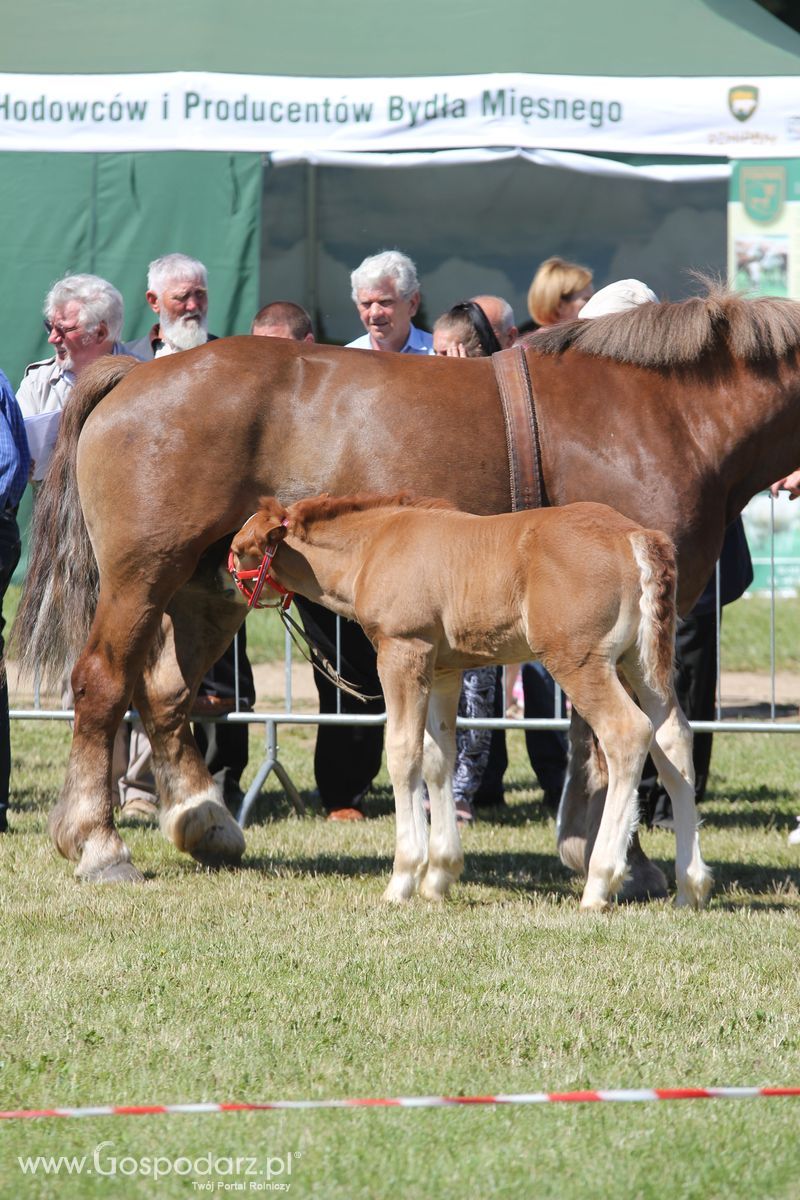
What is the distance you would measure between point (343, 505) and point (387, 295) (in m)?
2.62

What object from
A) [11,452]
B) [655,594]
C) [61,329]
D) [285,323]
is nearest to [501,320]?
[285,323]

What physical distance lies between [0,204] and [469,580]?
23.4 ft

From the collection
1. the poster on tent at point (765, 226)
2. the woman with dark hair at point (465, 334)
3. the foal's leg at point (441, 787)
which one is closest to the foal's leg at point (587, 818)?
the foal's leg at point (441, 787)

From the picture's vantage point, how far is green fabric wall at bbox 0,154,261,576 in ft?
36.0

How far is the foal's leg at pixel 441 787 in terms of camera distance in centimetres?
555

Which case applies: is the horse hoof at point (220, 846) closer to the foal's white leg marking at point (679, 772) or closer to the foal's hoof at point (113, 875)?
the foal's hoof at point (113, 875)

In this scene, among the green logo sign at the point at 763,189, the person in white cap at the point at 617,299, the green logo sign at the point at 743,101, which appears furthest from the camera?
the green logo sign at the point at 763,189

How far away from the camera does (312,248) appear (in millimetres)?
12906

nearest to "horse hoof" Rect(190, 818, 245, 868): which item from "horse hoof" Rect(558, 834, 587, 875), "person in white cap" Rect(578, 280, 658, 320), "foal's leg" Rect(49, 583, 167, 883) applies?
"foal's leg" Rect(49, 583, 167, 883)

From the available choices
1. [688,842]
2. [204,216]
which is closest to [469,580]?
[688,842]

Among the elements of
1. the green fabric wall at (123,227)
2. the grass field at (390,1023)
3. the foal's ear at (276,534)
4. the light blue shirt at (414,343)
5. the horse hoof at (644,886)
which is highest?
the green fabric wall at (123,227)

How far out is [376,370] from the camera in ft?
18.4

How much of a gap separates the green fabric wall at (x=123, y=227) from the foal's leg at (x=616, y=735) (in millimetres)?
6763

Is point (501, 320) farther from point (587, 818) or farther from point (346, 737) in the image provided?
point (587, 818)
